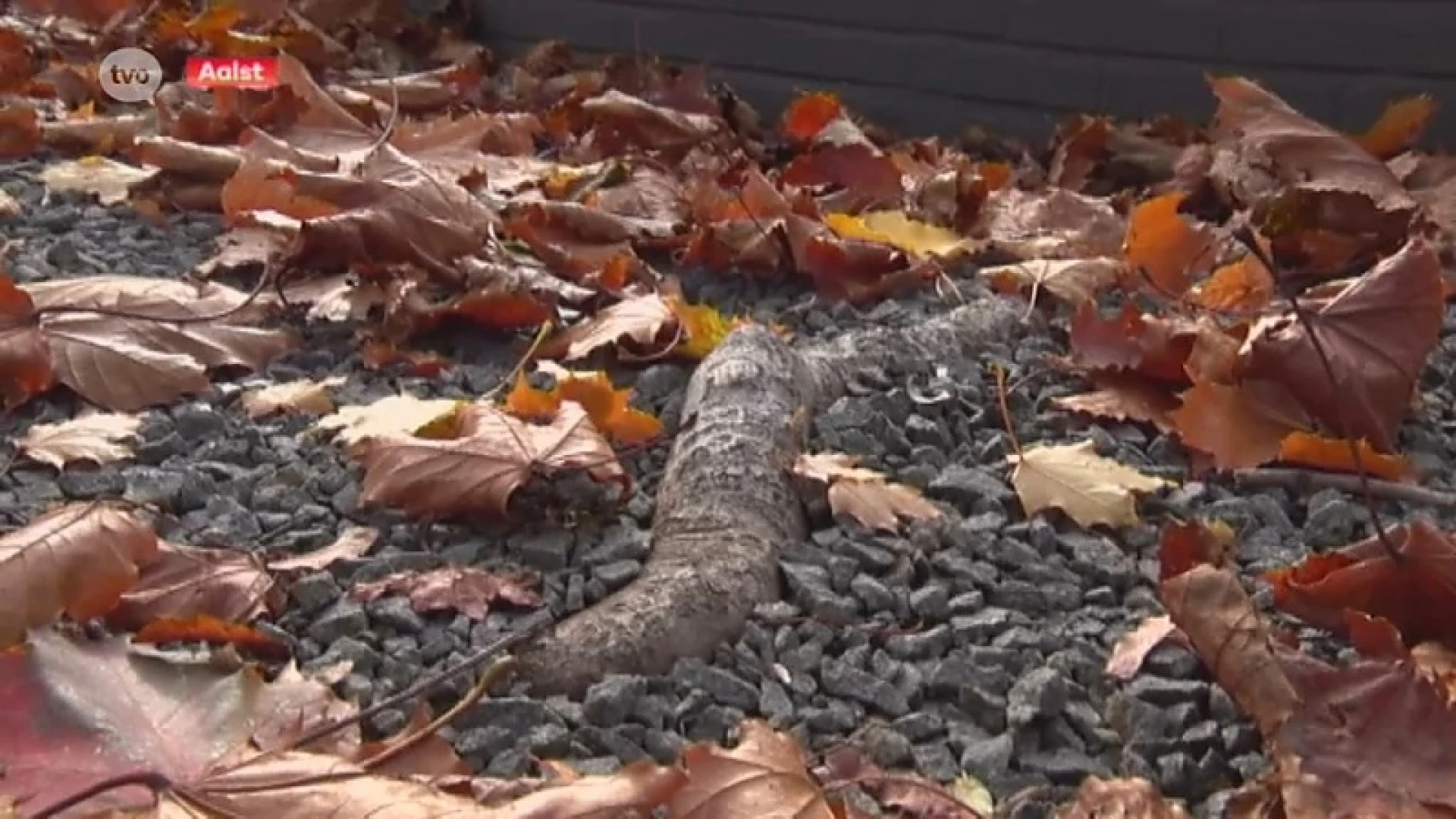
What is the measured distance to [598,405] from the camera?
6.41ft

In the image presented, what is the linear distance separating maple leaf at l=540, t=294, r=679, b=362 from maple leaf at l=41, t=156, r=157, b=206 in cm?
113

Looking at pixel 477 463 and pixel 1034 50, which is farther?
pixel 1034 50

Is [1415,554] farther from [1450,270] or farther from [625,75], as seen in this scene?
[625,75]

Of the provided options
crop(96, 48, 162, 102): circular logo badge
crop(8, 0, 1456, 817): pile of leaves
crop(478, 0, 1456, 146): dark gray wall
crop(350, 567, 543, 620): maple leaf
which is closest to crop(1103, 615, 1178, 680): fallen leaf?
crop(8, 0, 1456, 817): pile of leaves

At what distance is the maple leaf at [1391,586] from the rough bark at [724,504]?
1.60 feet

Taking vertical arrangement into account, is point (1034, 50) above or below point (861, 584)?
above

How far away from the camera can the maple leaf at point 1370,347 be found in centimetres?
197

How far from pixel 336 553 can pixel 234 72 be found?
2472 millimetres

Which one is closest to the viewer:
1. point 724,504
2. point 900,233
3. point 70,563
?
point 70,563

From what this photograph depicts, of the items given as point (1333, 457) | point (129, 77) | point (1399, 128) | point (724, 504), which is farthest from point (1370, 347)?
point (129, 77)

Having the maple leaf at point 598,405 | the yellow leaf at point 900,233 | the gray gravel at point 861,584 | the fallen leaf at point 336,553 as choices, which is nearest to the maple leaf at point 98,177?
the gray gravel at point 861,584

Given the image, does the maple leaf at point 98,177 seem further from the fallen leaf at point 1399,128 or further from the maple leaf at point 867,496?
the fallen leaf at point 1399,128

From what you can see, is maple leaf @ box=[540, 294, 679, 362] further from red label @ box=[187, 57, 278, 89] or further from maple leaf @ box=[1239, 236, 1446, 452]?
red label @ box=[187, 57, 278, 89]

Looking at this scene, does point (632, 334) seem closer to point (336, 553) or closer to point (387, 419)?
point (387, 419)
